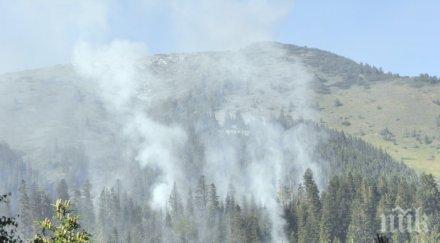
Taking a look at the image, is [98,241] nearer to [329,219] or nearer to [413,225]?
[329,219]

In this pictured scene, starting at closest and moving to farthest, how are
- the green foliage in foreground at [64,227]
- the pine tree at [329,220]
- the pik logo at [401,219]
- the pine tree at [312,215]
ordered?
the green foliage in foreground at [64,227]
the pik logo at [401,219]
the pine tree at [329,220]
the pine tree at [312,215]

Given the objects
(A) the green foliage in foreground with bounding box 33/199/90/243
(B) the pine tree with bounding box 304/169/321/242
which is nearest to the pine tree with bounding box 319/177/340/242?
(B) the pine tree with bounding box 304/169/321/242

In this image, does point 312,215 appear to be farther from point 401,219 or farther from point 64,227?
point 64,227

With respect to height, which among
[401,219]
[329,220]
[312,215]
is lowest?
[329,220]

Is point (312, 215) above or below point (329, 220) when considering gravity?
above

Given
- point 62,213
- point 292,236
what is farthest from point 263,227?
point 62,213

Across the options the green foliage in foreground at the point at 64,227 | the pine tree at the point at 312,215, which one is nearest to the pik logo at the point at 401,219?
the pine tree at the point at 312,215

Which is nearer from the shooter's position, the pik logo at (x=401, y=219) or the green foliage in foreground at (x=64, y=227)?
the green foliage in foreground at (x=64, y=227)

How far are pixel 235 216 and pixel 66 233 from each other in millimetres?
155380

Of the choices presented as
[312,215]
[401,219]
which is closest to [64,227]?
[312,215]

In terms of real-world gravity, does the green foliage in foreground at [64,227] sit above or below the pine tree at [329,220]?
above

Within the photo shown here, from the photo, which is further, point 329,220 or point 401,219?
point 329,220

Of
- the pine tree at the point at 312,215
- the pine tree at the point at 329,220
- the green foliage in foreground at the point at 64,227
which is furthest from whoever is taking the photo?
the pine tree at the point at 312,215

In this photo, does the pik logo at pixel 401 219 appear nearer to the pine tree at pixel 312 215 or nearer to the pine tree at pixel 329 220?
the pine tree at pixel 329 220
